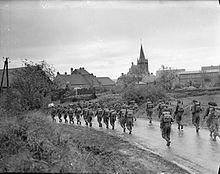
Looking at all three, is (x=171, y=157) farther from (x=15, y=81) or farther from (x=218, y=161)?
(x=15, y=81)

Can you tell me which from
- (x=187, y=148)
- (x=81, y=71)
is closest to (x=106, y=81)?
(x=81, y=71)

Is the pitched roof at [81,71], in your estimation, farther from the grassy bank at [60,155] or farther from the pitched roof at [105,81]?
the grassy bank at [60,155]

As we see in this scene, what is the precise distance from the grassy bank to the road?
612 millimetres

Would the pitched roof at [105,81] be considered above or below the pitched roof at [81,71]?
below

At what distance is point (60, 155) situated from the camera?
675 cm

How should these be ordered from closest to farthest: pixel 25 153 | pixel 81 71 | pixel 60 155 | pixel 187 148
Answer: pixel 25 153
pixel 60 155
pixel 187 148
pixel 81 71

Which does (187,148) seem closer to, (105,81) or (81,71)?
(81,71)

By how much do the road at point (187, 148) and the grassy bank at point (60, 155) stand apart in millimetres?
612

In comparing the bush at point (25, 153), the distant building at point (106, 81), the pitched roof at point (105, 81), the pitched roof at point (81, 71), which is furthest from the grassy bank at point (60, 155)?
the pitched roof at point (105, 81)

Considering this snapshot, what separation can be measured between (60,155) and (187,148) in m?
7.33

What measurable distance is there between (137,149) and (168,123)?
188 cm

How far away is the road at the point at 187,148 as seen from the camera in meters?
9.83

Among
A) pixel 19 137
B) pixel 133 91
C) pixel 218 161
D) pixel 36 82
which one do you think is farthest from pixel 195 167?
pixel 133 91

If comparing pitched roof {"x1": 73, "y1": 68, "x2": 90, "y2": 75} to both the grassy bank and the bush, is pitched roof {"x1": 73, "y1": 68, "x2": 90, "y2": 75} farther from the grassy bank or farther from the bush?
the bush
